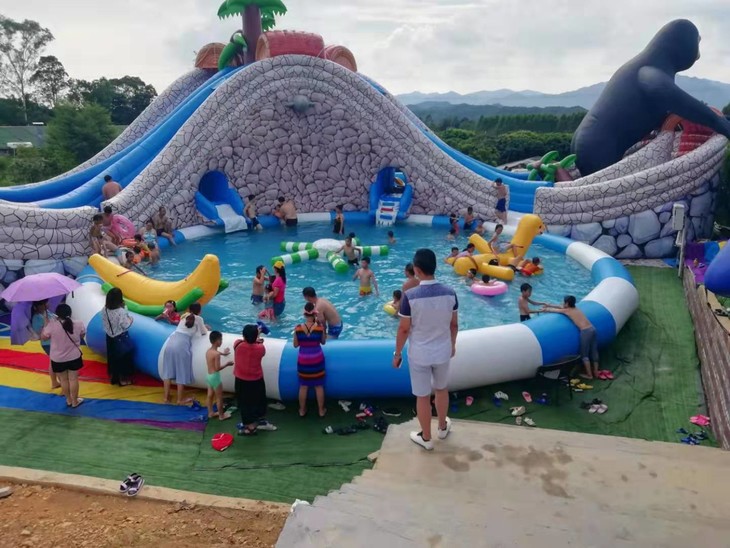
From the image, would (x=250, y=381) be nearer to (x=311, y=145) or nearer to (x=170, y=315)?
(x=170, y=315)

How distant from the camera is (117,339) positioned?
6273 mm

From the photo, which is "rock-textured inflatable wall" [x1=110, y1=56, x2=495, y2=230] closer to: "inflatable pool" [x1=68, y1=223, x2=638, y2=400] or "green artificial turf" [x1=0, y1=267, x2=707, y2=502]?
"inflatable pool" [x1=68, y1=223, x2=638, y2=400]

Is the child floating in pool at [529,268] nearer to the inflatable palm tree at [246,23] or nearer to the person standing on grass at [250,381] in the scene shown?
the person standing on grass at [250,381]

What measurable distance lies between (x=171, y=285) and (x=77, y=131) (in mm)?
20096

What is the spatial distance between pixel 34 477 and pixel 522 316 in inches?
222

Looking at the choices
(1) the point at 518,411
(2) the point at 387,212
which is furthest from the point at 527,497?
(2) the point at 387,212

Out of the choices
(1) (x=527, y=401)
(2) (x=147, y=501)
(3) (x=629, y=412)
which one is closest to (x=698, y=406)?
(3) (x=629, y=412)

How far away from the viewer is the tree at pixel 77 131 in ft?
78.5

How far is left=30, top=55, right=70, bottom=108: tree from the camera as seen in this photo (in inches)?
1588

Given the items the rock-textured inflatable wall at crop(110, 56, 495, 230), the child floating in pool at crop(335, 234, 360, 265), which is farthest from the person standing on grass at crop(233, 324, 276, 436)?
the rock-textured inflatable wall at crop(110, 56, 495, 230)

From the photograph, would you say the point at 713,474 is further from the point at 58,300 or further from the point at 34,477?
the point at 58,300

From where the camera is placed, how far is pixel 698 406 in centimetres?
591

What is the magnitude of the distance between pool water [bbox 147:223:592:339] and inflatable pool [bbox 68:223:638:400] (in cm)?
130

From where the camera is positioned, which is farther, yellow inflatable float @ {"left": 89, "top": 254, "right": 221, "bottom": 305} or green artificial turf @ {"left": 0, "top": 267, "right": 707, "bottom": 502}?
yellow inflatable float @ {"left": 89, "top": 254, "right": 221, "bottom": 305}
